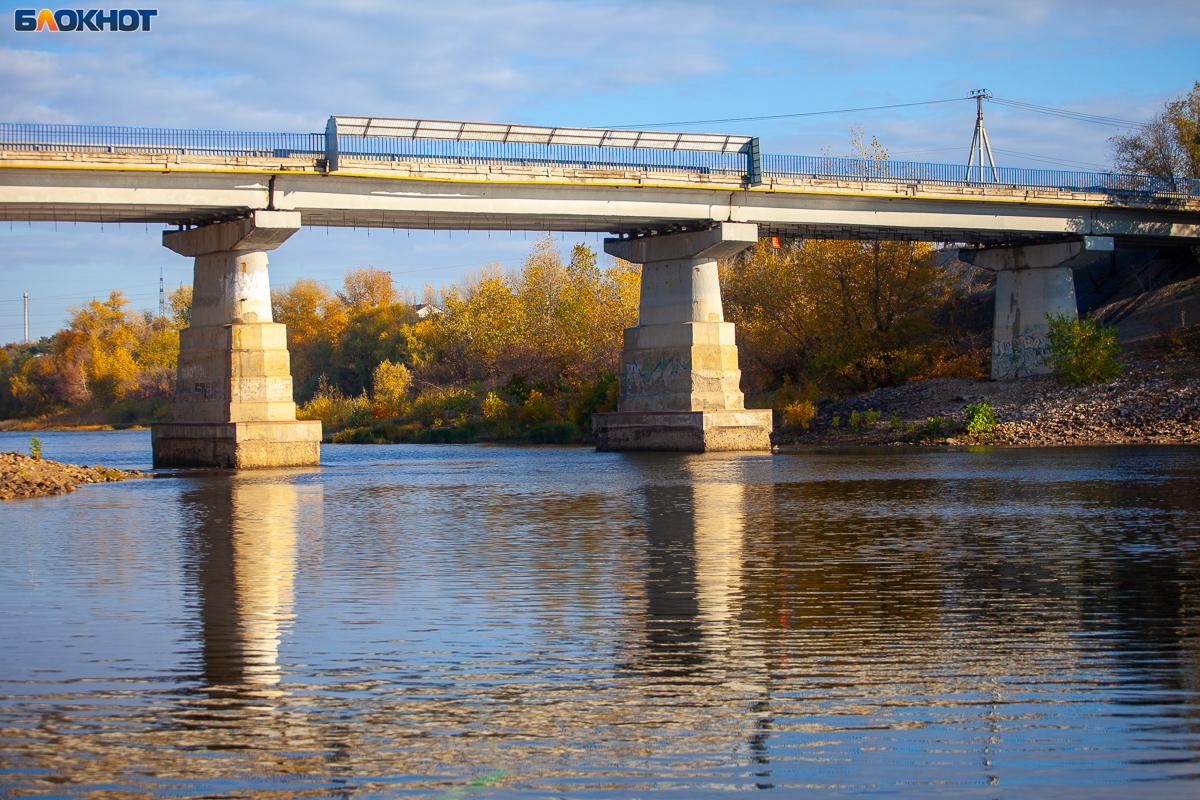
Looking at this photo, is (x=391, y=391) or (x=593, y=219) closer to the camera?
(x=593, y=219)

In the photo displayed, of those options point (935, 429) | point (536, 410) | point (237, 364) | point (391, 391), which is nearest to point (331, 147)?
point (237, 364)

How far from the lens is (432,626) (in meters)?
15.0

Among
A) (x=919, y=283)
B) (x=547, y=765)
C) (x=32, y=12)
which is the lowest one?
(x=547, y=765)

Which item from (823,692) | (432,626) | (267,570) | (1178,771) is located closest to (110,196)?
(267,570)

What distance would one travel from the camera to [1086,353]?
64.4 meters

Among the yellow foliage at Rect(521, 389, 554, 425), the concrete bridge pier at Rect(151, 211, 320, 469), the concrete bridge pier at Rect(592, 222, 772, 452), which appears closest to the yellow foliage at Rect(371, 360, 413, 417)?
the yellow foliage at Rect(521, 389, 554, 425)

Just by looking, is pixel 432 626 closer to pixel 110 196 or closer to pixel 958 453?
pixel 110 196

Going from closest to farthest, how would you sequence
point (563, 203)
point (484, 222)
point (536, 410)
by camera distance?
point (563, 203) → point (484, 222) → point (536, 410)

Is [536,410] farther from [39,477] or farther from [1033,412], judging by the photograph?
[39,477]

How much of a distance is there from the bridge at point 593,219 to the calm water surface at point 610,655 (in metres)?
23.6

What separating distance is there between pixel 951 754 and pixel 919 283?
6713cm

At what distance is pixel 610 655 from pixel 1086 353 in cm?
5597

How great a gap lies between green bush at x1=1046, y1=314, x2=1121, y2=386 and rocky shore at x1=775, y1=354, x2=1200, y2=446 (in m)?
0.70

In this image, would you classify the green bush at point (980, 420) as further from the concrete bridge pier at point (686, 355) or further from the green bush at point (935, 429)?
the concrete bridge pier at point (686, 355)
